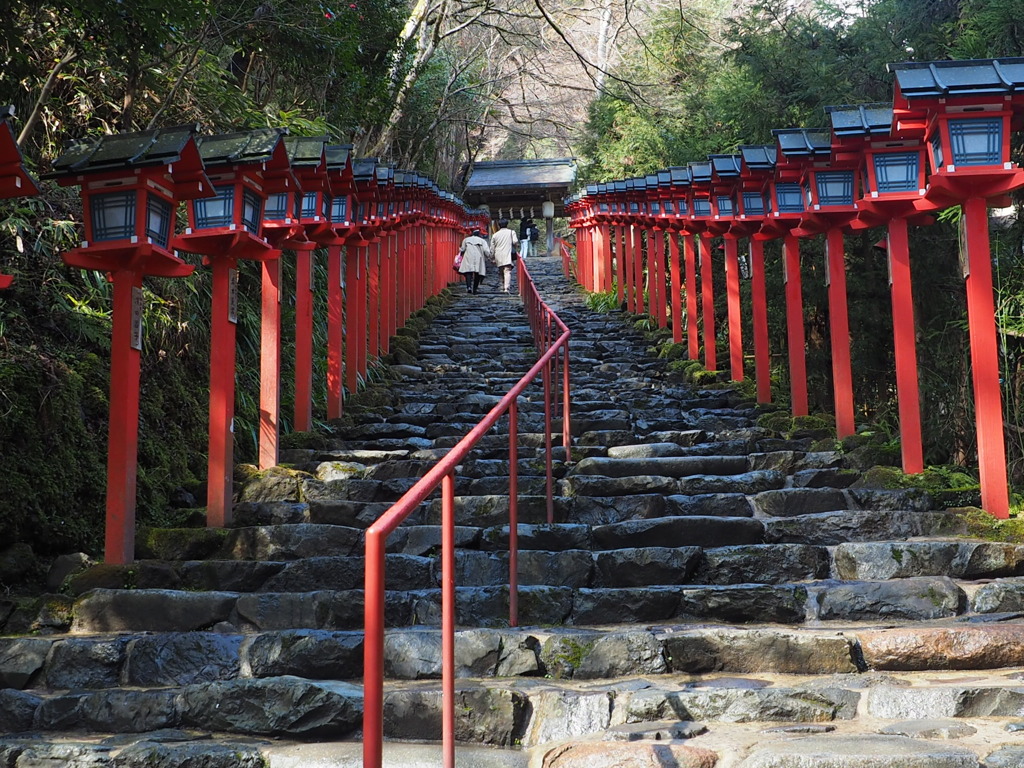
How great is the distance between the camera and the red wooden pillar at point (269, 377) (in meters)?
7.40

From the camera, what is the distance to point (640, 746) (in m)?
3.52

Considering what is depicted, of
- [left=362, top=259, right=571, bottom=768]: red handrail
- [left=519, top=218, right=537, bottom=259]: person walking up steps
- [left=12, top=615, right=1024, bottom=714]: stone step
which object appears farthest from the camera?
[left=519, top=218, right=537, bottom=259]: person walking up steps

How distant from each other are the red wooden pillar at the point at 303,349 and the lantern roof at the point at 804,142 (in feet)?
13.0

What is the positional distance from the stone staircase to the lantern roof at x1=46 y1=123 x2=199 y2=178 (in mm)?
2134

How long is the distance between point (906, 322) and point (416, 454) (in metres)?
3.68

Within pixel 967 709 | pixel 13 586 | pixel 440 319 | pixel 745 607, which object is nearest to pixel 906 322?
pixel 745 607

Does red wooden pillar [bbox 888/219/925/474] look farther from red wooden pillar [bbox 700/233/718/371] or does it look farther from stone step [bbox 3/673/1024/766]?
red wooden pillar [bbox 700/233/718/371]

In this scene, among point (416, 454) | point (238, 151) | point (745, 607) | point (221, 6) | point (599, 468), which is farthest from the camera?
point (221, 6)

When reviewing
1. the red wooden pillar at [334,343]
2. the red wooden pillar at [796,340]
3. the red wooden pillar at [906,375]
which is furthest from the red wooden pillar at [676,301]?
the red wooden pillar at [906,375]

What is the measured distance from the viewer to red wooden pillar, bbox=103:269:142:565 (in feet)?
18.3

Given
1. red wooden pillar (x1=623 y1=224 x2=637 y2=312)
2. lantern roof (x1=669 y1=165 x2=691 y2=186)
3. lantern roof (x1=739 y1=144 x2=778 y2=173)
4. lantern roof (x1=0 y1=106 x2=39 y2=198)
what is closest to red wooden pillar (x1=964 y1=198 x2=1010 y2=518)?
lantern roof (x1=739 y1=144 x2=778 y2=173)

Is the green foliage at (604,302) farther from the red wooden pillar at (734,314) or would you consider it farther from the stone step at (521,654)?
the stone step at (521,654)

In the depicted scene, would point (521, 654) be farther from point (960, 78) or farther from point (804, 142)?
point (804, 142)

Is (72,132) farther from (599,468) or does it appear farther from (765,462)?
(765,462)
